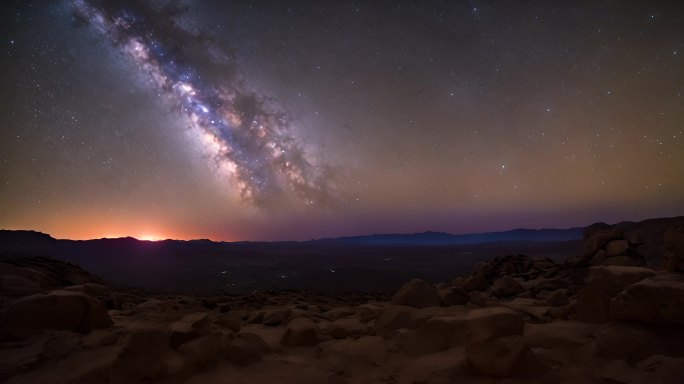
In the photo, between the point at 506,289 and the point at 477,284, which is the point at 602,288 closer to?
the point at 506,289

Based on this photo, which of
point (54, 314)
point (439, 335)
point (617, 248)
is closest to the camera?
point (439, 335)

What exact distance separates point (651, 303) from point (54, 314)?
8288 millimetres

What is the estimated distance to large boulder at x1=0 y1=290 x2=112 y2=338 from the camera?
5.01 meters

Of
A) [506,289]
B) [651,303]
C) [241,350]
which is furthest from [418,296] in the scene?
[506,289]

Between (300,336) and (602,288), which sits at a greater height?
(602,288)

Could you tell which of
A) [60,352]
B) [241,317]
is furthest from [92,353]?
[241,317]

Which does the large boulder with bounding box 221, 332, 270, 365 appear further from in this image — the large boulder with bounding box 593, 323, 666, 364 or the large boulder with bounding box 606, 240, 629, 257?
the large boulder with bounding box 606, 240, 629, 257

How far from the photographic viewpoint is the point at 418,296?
828 centimetres

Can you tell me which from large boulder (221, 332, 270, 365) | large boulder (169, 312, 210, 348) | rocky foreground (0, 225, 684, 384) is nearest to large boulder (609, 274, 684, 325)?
rocky foreground (0, 225, 684, 384)

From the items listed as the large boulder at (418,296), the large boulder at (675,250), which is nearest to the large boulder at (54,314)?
the large boulder at (418,296)

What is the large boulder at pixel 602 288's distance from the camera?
4762 mm

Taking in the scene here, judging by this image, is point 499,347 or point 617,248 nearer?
point 499,347

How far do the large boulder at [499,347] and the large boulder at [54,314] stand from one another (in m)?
5.88

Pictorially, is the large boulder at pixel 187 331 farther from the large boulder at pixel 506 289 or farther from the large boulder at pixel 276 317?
the large boulder at pixel 506 289
